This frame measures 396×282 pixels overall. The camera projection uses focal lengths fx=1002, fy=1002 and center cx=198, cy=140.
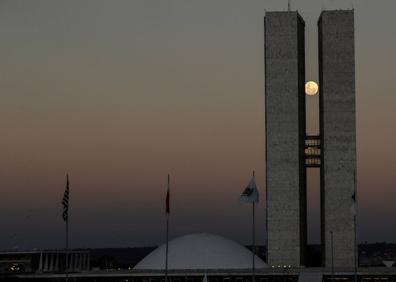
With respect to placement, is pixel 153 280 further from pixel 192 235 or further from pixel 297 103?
pixel 297 103

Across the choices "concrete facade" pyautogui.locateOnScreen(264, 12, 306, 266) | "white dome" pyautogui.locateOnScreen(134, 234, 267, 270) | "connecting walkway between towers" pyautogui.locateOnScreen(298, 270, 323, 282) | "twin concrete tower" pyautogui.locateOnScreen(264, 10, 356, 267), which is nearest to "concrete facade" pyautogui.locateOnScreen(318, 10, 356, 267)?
"twin concrete tower" pyautogui.locateOnScreen(264, 10, 356, 267)

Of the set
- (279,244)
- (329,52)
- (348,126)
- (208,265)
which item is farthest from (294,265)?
(329,52)

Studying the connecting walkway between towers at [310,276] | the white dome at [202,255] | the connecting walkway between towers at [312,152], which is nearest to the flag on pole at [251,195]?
the connecting walkway between towers at [310,276]

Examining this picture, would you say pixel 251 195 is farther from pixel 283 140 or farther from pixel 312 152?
pixel 312 152

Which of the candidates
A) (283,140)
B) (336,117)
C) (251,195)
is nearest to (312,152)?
(283,140)

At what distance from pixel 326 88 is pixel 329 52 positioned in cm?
496

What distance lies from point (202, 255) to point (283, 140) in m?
19.2

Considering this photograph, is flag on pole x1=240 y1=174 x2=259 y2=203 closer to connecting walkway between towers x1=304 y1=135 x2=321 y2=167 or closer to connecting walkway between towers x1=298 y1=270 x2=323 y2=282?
connecting walkway between towers x1=298 y1=270 x2=323 y2=282

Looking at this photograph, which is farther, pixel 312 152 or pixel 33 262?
pixel 33 262

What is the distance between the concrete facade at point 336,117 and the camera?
448 feet

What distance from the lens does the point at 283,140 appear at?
13712 cm

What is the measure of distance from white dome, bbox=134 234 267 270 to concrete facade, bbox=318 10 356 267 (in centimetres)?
1193

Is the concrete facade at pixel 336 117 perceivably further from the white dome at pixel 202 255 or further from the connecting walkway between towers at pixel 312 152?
the white dome at pixel 202 255

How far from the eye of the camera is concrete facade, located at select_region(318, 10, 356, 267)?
448 feet
